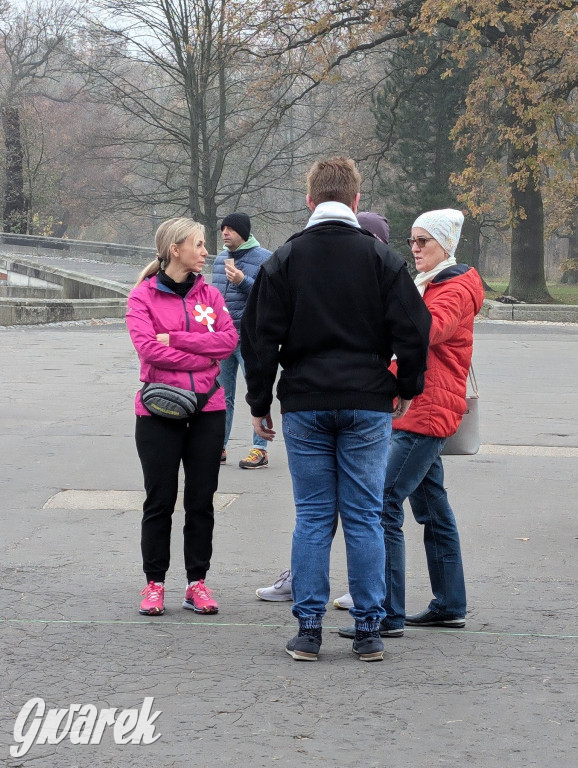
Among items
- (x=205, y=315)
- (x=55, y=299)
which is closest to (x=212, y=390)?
(x=205, y=315)

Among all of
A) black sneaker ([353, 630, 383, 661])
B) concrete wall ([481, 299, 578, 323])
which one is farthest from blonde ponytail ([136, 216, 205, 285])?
concrete wall ([481, 299, 578, 323])

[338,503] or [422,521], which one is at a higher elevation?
[338,503]

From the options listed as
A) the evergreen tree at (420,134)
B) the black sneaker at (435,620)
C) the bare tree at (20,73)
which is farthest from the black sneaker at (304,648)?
the bare tree at (20,73)

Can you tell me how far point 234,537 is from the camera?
6.65 meters

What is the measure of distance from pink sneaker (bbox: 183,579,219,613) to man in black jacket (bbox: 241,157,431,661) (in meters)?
0.66

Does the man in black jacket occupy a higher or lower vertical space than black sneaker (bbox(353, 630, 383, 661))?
higher

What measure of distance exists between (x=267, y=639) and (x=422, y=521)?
2.69 ft

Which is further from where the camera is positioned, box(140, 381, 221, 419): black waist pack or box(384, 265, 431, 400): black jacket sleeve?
box(140, 381, 221, 419): black waist pack

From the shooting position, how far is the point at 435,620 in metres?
5.02

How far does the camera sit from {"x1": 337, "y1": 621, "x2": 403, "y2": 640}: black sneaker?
4812 millimetres

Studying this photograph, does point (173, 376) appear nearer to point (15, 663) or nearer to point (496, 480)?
point (15, 663)

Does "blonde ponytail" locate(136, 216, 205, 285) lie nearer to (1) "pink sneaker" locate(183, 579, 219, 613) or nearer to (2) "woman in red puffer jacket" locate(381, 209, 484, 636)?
(2) "woman in red puffer jacket" locate(381, 209, 484, 636)

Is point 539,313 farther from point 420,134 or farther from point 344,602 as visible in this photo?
point 344,602

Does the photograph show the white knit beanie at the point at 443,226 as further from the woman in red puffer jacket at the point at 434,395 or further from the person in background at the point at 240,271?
the person in background at the point at 240,271
